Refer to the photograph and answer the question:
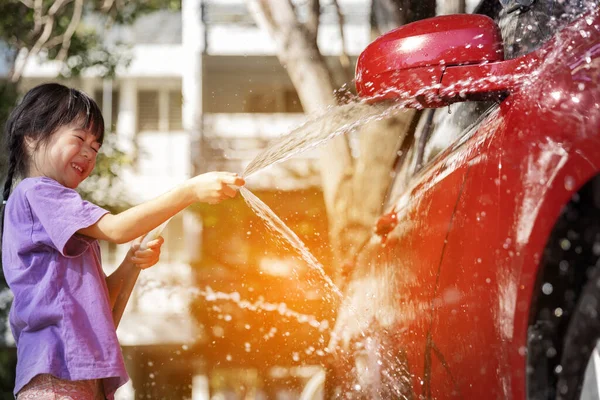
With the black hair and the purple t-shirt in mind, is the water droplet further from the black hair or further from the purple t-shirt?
the black hair

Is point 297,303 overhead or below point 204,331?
overhead

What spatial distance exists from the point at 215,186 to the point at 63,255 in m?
0.38

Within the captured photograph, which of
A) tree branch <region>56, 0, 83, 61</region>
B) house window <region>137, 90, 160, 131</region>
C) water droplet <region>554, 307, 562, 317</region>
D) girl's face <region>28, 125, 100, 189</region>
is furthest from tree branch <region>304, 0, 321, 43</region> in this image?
house window <region>137, 90, 160, 131</region>

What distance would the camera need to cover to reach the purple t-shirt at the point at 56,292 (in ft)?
5.80

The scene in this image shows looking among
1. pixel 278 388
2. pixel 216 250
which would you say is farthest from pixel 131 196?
pixel 278 388

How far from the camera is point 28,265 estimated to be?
184cm

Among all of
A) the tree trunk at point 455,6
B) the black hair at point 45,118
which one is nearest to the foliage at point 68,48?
the tree trunk at point 455,6

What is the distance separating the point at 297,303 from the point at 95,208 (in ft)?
9.87

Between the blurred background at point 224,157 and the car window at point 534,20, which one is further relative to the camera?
the blurred background at point 224,157

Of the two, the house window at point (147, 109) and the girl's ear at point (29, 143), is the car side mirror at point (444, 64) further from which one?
the house window at point (147, 109)

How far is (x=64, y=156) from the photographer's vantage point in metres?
1.91

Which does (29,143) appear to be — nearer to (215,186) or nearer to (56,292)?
(56,292)

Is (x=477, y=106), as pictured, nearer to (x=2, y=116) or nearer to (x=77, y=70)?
(x=2, y=116)

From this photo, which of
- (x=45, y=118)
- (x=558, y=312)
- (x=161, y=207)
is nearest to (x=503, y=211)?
(x=558, y=312)
